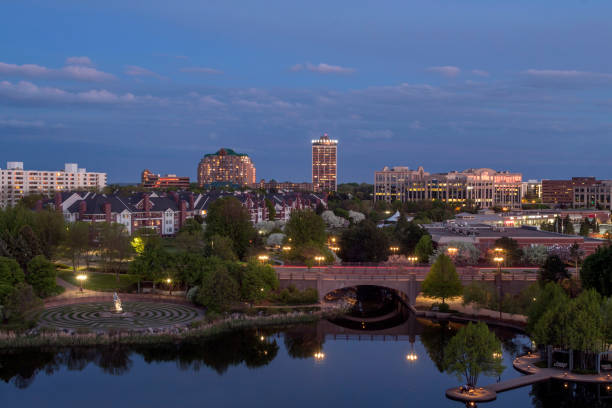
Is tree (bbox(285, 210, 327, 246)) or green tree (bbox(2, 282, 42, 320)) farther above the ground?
tree (bbox(285, 210, 327, 246))

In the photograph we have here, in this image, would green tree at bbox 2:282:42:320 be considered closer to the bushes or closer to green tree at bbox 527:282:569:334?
the bushes

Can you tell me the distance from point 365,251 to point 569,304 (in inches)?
1465

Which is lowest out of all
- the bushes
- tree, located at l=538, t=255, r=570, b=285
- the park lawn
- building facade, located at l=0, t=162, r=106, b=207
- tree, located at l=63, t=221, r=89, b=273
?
the bushes

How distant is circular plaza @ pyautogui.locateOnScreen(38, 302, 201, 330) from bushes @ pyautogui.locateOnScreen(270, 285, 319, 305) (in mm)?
8361

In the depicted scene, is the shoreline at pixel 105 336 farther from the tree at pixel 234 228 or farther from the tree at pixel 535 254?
the tree at pixel 535 254

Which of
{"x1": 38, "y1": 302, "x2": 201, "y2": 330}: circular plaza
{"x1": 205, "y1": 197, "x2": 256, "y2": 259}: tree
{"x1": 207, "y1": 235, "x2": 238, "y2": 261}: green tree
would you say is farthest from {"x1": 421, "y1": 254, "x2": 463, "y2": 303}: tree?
{"x1": 205, "y1": 197, "x2": 256, "y2": 259}: tree

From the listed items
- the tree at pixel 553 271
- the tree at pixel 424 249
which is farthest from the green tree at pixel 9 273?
the tree at pixel 553 271

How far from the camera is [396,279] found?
61031mm

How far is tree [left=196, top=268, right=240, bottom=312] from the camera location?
52812 millimetres

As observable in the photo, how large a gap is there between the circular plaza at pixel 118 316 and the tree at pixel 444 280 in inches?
870

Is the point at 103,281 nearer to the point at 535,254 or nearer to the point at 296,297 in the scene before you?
the point at 296,297

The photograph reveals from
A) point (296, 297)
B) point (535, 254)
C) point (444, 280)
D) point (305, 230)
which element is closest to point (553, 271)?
point (444, 280)

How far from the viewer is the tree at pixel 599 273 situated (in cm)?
4700

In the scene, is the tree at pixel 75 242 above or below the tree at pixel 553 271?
above
